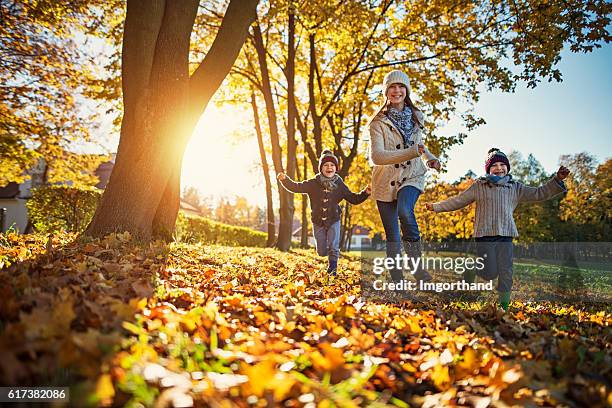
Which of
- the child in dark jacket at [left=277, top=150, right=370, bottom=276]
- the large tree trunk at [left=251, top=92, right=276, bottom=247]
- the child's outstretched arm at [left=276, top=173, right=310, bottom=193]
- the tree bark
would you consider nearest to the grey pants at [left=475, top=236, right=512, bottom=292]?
the child in dark jacket at [left=277, top=150, right=370, bottom=276]

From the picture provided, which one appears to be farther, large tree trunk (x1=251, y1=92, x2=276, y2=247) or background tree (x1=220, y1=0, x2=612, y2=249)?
large tree trunk (x1=251, y1=92, x2=276, y2=247)

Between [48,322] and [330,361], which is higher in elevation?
[48,322]

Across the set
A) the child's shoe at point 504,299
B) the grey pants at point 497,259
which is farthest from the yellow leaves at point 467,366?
the grey pants at point 497,259

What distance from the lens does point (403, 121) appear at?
4695 mm

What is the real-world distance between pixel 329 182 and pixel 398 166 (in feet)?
5.20

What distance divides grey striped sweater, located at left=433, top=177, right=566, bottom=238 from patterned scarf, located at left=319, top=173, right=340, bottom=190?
73.6 inches

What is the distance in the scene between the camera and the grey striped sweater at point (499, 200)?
169 inches

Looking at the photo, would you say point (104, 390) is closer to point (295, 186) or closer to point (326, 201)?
point (326, 201)

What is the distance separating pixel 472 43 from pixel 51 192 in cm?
1327

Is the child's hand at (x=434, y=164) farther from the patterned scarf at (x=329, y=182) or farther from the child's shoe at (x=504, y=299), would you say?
the patterned scarf at (x=329, y=182)

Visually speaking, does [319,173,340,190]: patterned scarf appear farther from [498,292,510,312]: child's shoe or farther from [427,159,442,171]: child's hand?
[498,292,510,312]: child's shoe

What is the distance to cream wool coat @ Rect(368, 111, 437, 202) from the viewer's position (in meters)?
4.50

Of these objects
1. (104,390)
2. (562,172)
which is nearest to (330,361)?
(104,390)

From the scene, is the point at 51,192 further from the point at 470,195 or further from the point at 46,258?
the point at 470,195
